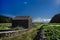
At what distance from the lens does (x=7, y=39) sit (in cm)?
1886

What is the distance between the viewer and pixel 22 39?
795 inches

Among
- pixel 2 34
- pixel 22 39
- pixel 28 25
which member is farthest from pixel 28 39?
pixel 28 25

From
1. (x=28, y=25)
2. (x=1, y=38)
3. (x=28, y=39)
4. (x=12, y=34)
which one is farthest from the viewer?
(x=28, y=25)

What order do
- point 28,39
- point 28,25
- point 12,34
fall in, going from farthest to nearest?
point 28,25, point 12,34, point 28,39

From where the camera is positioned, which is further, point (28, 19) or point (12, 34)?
point (28, 19)

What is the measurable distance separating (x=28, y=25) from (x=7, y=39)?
2086 cm

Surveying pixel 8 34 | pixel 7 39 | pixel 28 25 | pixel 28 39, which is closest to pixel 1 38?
pixel 7 39

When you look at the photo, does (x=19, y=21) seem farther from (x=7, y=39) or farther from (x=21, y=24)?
(x=7, y=39)

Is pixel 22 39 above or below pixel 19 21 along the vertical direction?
below

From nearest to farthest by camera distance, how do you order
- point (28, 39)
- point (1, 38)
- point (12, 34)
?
point (1, 38) < point (28, 39) < point (12, 34)

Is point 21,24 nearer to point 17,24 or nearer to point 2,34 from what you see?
point 17,24

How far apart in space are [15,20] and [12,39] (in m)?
22.3

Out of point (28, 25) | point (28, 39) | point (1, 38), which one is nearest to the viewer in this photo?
point (1, 38)

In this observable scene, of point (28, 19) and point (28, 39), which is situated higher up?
point (28, 19)
